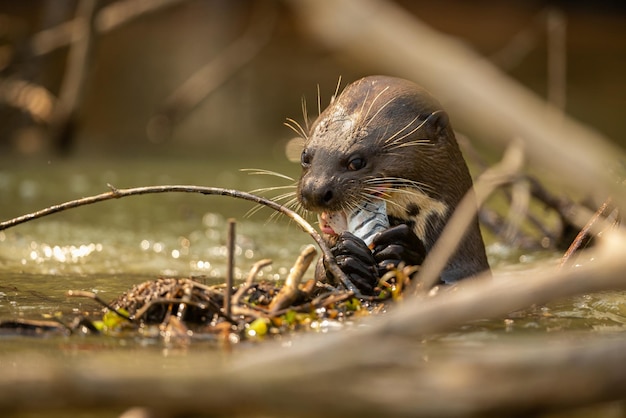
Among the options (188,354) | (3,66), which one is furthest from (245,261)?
(3,66)

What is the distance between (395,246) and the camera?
3.09 m

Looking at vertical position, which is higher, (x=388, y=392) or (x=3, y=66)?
(x=3, y=66)

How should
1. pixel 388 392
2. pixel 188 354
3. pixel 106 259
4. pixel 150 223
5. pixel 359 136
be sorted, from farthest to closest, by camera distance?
pixel 150 223
pixel 106 259
pixel 359 136
pixel 188 354
pixel 388 392

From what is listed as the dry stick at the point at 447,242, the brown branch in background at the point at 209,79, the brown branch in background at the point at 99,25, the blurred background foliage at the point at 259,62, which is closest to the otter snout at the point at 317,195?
the dry stick at the point at 447,242

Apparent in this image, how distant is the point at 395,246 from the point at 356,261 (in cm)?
12

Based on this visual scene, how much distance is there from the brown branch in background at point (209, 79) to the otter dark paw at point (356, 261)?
5.58 m

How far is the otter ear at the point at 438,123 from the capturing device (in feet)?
11.0

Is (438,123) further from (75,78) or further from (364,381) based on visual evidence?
(75,78)

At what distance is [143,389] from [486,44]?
9.40 m

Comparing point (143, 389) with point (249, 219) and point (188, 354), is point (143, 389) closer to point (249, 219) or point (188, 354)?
point (188, 354)

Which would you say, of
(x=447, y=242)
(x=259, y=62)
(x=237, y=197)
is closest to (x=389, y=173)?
(x=447, y=242)

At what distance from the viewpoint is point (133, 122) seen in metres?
10.9

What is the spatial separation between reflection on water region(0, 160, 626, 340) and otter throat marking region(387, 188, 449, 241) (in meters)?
0.37

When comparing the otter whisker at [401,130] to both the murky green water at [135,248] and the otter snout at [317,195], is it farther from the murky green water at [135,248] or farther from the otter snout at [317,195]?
the murky green water at [135,248]
